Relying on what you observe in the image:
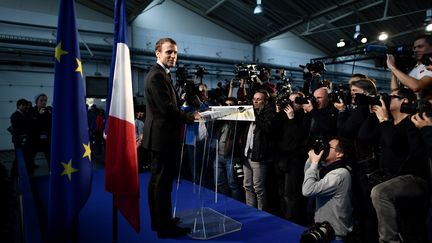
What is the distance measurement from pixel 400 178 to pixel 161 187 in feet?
5.60

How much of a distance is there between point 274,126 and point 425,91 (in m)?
1.37

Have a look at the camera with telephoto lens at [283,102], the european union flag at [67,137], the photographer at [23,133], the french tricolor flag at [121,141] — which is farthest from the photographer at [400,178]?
the photographer at [23,133]

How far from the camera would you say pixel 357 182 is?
223 centimetres

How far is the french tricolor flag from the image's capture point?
176 centimetres

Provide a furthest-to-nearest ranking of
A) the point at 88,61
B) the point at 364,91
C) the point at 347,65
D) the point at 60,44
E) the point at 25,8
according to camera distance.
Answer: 1. the point at 347,65
2. the point at 88,61
3. the point at 25,8
4. the point at 364,91
5. the point at 60,44

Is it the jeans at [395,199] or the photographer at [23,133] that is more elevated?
the photographer at [23,133]

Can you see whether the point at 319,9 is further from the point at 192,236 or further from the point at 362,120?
the point at 192,236

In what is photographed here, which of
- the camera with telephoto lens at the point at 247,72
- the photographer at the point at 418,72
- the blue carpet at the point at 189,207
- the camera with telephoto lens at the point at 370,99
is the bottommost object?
the blue carpet at the point at 189,207

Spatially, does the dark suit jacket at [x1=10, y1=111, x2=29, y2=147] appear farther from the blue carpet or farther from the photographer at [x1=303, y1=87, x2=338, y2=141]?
the photographer at [x1=303, y1=87, x2=338, y2=141]

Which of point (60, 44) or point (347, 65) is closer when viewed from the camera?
point (60, 44)

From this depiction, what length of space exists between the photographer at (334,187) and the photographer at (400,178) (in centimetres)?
20

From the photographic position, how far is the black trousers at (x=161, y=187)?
80.7 inches

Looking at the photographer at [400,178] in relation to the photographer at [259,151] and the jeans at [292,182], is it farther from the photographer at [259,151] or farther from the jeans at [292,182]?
the photographer at [259,151]

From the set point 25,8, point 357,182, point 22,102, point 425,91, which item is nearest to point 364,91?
point 425,91
